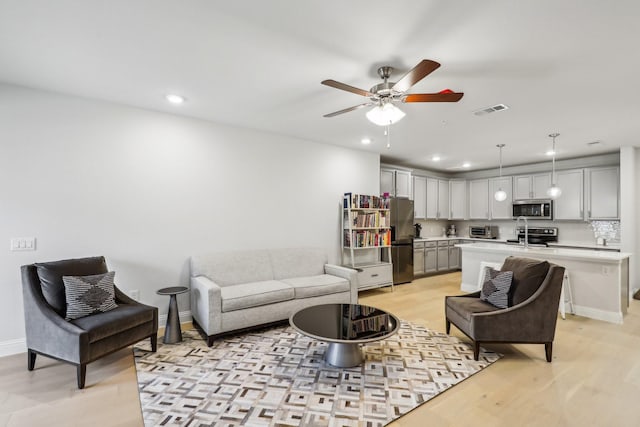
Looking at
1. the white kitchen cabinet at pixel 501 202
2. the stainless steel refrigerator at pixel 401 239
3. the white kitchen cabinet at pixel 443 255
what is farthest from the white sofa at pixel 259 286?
the white kitchen cabinet at pixel 501 202

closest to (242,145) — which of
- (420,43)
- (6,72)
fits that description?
(6,72)

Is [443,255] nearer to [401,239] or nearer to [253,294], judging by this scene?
[401,239]

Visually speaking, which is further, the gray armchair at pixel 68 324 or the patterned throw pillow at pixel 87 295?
the patterned throw pillow at pixel 87 295

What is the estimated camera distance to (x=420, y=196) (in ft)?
23.7

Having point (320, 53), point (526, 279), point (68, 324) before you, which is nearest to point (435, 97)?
point (320, 53)

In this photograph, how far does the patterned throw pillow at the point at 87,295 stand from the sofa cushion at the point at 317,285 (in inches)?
74.9

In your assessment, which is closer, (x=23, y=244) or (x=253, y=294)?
(x=23, y=244)

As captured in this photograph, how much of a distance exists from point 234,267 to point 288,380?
A: 5.87ft

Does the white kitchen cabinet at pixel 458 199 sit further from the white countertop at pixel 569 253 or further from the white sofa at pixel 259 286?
the white sofa at pixel 259 286

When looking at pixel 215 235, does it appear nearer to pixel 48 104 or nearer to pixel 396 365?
pixel 48 104

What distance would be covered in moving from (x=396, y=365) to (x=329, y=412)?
904 millimetres

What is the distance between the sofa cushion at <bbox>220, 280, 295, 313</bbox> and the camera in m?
3.30

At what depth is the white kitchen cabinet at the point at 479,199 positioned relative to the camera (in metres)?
7.38

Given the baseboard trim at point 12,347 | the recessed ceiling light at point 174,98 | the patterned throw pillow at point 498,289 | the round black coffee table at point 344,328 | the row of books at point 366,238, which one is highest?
the recessed ceiling light at point 174,98
